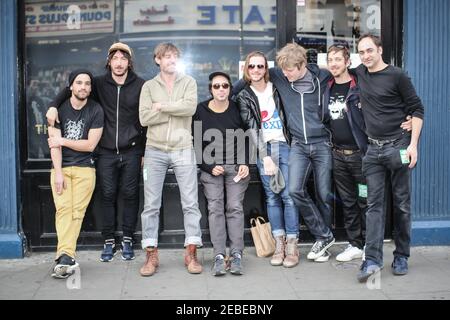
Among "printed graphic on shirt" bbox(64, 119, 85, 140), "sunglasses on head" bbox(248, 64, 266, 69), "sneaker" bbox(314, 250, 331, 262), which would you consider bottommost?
"sneaker" bbox(314, 250, 331, 262)

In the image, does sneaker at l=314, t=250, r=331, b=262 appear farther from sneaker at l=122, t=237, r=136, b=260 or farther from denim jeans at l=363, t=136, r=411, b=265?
sneaker at l=122, t=237, r=136, b=260

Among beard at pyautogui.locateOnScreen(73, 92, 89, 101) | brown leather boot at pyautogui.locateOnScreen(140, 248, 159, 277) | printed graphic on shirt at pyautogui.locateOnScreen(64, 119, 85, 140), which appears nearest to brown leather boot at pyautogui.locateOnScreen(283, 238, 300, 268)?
brown leather boot at pyautogui.locateOnScreen(140, 248, 159, 277)

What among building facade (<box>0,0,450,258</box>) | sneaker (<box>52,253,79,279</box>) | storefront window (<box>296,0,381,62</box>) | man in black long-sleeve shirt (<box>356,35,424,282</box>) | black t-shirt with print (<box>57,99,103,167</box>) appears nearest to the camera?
man in black long-sleeve shirt (<box>356,35,424,282</box>)

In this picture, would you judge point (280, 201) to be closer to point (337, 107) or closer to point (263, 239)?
point (263, 239)

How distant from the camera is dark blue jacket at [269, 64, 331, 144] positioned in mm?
5375

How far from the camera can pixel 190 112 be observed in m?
5.17

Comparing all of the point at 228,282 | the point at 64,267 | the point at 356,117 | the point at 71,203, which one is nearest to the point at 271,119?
the point at 356,117

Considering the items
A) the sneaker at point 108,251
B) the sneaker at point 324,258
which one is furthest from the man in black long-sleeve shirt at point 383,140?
the sneaker at point 108,251

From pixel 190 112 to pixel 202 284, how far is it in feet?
5.02

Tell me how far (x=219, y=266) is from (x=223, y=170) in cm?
87

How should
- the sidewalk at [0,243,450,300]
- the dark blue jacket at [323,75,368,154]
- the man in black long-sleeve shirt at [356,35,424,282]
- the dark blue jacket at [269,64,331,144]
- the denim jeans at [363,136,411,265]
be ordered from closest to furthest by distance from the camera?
1. the sidewalk at [0,243,450,300]
2. the man in black long-sleeve shirt at [356,35,424,282]
3. the denim jeans at [363,136,411,265]
4. the dark blue jacket at [323,75,368,154]
5. the dark blue jacket at [269,64,331,144]

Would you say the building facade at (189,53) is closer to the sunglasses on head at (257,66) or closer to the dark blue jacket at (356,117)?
the sunglasses on head at (257,66)

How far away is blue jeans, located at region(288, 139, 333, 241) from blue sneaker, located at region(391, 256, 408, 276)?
0.72 metres
